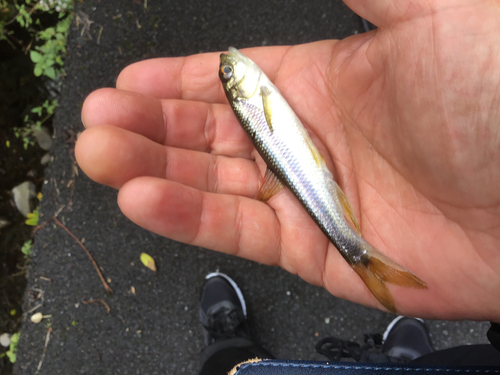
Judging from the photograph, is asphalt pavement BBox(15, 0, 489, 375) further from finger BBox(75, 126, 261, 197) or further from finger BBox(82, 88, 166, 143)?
finger BBox(82, 88, 166, 143)

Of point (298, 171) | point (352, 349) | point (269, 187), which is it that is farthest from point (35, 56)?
point (352, 349)

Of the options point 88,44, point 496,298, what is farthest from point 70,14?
point 496,298

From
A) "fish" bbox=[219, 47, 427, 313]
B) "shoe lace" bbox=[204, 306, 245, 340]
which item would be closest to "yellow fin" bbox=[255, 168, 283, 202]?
"fish" bbox=[219, 47, 427, 313]

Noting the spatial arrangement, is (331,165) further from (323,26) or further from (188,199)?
(323,26)

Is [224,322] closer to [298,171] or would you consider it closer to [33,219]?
[298,171]

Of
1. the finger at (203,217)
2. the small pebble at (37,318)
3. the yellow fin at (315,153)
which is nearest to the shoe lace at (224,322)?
the finger at (203,217)
